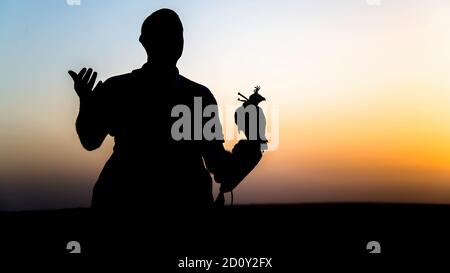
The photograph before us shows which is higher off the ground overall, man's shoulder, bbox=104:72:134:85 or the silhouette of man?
man's shoulder, bbox=104:72:134:85

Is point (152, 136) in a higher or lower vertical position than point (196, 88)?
lower

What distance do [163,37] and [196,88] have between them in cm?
40

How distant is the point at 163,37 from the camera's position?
4.03m

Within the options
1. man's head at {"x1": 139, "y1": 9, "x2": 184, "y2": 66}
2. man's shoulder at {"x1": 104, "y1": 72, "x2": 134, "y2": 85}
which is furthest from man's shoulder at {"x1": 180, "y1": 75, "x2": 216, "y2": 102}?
man's shoulder at {"x1": 104, "y1": 72, "x2": 134, "y2": 85}

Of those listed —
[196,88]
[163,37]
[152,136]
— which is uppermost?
[163,37]

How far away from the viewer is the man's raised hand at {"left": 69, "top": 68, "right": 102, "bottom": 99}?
3.99 metres

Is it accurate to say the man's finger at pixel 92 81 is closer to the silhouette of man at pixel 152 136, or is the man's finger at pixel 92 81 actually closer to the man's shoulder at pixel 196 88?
the silhouette of man at pixel 152 136

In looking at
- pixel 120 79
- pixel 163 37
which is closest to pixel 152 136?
pixel 120 79

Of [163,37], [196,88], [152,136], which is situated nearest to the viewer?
[152,136]

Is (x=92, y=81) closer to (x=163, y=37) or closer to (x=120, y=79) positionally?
(x=120, y=79)

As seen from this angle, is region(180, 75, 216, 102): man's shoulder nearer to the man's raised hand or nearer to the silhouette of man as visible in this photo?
the silhouette of man

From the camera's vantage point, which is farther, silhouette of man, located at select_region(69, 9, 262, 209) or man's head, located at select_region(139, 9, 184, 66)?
man's head, located at select_region(139, 9, 184, 66)

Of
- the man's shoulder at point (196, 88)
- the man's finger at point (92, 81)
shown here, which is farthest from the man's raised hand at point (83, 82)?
the man's shoulder at point (196, 88)

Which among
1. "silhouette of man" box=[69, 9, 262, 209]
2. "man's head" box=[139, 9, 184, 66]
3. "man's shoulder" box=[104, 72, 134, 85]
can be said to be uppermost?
"man's head" box=[139, 9, 184, 66]
